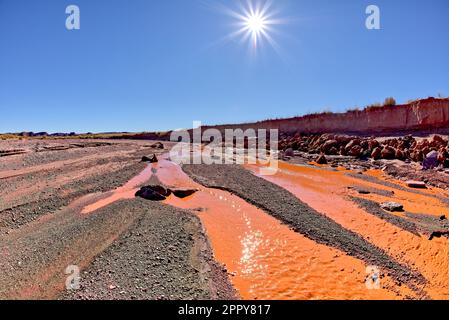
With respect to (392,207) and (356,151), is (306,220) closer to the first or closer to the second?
(392,207)

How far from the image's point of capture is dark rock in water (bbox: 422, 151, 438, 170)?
14.2 m

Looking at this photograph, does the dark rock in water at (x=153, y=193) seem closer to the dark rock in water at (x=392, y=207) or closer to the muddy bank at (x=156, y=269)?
the muddy bank at (x=156, y=269)

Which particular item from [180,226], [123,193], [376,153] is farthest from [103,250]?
[376,153]

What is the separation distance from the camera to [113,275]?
467cm

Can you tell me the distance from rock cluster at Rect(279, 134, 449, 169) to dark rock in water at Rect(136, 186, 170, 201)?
14.9 metres

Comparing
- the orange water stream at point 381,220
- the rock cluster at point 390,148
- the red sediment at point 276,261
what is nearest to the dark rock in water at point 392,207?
the orange water stream at point 381,220

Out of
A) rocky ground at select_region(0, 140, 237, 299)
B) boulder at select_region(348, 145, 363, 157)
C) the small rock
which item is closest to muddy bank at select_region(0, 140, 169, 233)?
rocky ground at select_region(0, 140, 237, 299)

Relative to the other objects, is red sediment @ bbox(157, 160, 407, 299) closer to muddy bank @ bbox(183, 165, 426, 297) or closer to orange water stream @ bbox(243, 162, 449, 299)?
muddy bank @ bbox(183, 165, 426, 297)

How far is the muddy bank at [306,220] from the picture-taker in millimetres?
5289

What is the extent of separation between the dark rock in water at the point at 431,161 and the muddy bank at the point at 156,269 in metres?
14.7

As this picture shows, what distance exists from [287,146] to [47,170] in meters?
24.0

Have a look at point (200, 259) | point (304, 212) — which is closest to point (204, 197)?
point (304, 212)
